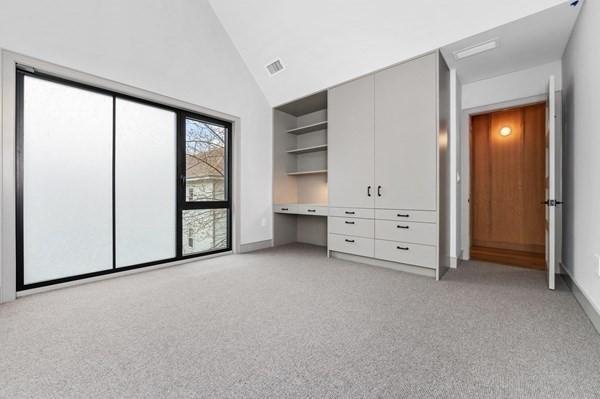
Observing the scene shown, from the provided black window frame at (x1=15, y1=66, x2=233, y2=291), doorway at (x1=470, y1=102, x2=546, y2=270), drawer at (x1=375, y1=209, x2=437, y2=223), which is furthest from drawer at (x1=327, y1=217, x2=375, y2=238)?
doorway at (x1=470, y1=102, x2=546, y2=270)

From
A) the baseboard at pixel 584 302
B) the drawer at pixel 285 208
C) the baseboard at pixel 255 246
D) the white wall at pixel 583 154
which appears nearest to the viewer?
the baseboard at pixel 584 302

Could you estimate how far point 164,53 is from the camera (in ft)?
9.88

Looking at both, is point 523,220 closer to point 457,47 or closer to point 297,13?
point 457,47

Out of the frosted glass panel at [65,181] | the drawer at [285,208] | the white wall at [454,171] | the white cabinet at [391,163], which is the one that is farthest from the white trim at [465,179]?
the frosted glass panel at [65,181]

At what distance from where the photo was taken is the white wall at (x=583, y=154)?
181cm

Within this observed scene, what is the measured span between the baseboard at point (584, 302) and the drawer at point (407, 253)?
1.05 meters

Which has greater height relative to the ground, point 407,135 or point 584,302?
point 407,135

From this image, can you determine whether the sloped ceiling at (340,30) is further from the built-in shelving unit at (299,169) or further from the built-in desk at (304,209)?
the built-in desk at (304,209)

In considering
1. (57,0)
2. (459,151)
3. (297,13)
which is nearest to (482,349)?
(459,151)

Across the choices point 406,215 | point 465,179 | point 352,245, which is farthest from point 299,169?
point 465,179

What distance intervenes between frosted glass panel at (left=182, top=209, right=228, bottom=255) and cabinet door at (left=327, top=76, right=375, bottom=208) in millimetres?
1671

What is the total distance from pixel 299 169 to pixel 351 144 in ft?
5.46

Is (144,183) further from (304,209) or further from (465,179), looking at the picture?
(465,179)

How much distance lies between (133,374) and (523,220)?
5.36m
